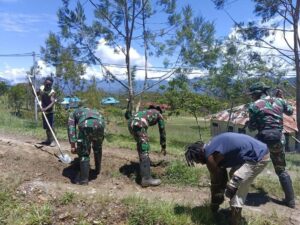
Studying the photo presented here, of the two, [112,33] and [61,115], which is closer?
[112,33]

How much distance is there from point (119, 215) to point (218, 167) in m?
1.48

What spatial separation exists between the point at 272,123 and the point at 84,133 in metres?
2.93

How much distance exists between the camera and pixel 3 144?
8.41 metres

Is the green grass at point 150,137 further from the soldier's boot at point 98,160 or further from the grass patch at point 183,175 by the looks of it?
the soldier's boot at point 98,160

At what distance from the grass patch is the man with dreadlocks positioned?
2078mm

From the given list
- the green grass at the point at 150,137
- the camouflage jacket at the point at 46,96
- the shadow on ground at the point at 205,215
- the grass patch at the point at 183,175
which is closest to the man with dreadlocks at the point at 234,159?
the shadow on ground at the point at 205,215

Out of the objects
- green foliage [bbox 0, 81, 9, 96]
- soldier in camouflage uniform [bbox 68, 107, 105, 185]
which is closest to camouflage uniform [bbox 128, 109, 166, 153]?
soldier in camouflage uniform [bbox 68, 107, 105, 185]

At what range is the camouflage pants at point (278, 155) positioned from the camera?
622 centimetres

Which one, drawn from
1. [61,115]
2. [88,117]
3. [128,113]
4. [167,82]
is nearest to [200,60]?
[167,82]

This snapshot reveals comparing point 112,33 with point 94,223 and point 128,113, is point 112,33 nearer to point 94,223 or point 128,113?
point 128,113

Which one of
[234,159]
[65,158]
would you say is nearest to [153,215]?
[234,159]

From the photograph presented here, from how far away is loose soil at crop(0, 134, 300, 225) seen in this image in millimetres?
5660

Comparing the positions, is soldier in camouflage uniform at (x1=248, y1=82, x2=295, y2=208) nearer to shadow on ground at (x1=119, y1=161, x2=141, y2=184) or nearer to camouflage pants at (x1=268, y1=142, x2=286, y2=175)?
camouflage pants at (x1=268, y1=142, x2=286, y2=175)

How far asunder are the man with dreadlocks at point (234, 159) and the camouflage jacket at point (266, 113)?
1.09m
